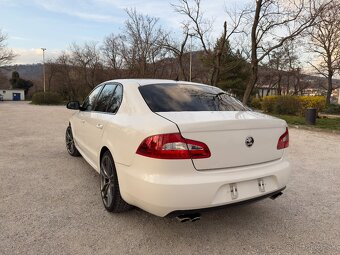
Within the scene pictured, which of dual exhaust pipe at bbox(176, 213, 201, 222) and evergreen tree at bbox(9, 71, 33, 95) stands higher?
evergreen tree at bbox(9, 71, 33, 95)

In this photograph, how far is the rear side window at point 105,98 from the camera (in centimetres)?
406

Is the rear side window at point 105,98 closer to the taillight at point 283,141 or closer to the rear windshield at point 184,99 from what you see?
the rear windshield at point 184,99

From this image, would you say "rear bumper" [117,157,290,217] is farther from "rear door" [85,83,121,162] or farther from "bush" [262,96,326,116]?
"bush" [262,96,326,116]

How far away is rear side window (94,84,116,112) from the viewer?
406 centimetres

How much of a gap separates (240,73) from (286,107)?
18.6m

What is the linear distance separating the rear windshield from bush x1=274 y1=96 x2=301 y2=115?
16.1 meters

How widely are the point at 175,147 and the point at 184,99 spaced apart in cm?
93

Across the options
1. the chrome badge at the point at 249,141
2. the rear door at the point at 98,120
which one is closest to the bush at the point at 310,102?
the rear door at the point at 98,120

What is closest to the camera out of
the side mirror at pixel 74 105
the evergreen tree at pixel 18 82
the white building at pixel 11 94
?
the side mirror at pixel 74 105

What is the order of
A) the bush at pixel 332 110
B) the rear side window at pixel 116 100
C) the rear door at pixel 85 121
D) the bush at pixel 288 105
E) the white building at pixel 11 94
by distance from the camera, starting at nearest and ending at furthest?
1. the rear side window at pixel 116 100
2. the rear door at pixel 85 121
3. the bush at pixel 288 105
4. the bush at pixel 332 110
5. the white building at pixel 11 94

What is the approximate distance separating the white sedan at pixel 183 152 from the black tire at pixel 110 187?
1cm

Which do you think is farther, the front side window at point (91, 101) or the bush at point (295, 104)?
the bush at point (295, 104)

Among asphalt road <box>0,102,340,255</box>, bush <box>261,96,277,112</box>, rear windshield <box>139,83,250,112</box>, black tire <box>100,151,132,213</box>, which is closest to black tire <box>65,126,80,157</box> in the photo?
asphalt road <box>0,102,340,255</box>

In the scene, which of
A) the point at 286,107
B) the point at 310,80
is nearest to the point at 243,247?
the point at 286,107
